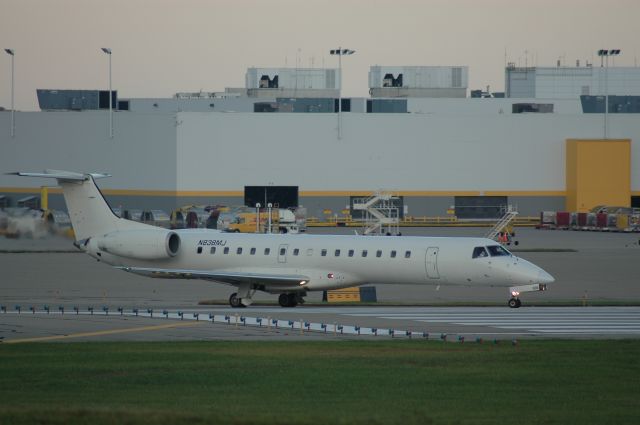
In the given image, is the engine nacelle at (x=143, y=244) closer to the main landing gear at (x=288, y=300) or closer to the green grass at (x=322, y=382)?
the main landing gear at (x=288, y=300)

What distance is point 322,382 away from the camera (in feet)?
71.9

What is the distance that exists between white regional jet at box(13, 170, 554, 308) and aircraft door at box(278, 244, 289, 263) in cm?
3

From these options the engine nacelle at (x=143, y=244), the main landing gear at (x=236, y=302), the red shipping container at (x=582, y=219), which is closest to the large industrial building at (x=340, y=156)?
the red shipping container at (x=582, y=219)

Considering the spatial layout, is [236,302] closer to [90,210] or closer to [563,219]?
[90,210]

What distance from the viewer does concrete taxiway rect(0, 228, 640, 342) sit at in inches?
1220

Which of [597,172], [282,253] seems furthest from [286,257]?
[597,172]

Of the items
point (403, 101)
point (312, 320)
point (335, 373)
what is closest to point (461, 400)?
point (335, 373)

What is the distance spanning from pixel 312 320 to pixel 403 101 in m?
86.1

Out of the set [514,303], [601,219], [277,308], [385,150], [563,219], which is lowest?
[277,308]

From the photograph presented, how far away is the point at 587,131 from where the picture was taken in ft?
312

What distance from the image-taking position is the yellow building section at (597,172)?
93.2 meters

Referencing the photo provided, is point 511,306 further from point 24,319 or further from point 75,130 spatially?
point 75,130

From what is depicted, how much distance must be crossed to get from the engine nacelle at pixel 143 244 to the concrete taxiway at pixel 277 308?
5.51ft

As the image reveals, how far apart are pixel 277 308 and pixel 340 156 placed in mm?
53760
